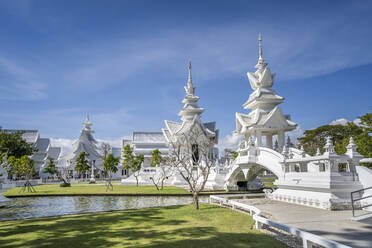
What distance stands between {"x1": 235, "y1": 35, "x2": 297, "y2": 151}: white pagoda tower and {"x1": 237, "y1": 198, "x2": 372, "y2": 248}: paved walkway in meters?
11.8

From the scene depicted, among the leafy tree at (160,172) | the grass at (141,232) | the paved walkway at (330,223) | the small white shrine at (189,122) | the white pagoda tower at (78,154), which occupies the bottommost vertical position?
the grass at (141,232)

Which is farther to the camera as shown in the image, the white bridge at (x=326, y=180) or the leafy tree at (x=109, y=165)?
the leafy tree at (x=109, y=165)

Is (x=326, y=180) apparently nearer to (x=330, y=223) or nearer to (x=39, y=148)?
(x=330, y=223)

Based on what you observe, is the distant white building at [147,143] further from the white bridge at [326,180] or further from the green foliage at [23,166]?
the white bridge at [326,180]

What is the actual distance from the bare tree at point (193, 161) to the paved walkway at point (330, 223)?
11.6ft

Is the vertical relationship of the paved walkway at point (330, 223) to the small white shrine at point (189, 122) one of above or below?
below

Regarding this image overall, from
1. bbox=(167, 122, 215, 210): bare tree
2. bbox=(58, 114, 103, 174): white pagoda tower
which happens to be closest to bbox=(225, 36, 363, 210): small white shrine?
bbox=(167, 122, 215, 210): bare tree

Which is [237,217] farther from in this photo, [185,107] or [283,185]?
[185,107]

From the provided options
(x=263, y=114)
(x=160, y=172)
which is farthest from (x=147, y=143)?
(x=263, y=114)

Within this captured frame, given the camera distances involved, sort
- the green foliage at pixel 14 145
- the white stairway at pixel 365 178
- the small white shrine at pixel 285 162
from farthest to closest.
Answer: the green foliage at pixel 14 145, the small white shrine at pixel 285 162, the white stairway at pixel 365 178

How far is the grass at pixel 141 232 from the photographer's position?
6.73m

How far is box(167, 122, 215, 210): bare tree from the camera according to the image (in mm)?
12991

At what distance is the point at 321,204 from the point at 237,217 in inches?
137

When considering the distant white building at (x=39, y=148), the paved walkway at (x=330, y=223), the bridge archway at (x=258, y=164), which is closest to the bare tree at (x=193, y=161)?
the bridge archway at (x=258, y=164)
